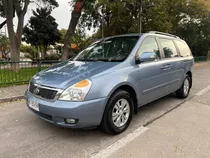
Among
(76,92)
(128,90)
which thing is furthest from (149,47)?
(76,92)

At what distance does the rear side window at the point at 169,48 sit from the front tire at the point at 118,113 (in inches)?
69.1

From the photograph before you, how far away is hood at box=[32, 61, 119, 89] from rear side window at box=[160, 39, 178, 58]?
1.70 metres

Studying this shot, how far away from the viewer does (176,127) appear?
352 cm

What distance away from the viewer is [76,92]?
2.73 metres

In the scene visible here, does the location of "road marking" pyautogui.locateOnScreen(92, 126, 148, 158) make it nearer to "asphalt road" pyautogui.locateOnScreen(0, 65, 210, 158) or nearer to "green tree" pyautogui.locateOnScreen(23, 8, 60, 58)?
"asphalt road" pyautogui.locateOnScreen(0, 65, 210, 158)

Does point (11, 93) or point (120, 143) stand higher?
point (11, 93)

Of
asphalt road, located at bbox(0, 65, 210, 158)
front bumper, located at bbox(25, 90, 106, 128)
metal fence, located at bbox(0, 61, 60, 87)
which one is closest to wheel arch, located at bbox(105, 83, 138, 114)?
front bumper, located at bbox(25, 90, 106, 128)

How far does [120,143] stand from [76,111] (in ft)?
2.86

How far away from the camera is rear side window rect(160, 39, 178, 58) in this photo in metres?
4.46

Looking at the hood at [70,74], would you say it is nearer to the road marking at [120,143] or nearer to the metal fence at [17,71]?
the road marking at [120,143]

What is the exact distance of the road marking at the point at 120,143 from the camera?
2.66 metres

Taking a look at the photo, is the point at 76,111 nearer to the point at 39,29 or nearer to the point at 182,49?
the point at 182,49

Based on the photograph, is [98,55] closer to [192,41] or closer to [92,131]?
[92,131]

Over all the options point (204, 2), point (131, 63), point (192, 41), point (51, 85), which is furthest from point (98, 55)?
point (192, 41)
